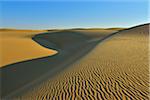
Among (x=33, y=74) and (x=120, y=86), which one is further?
(x=33, y=74)

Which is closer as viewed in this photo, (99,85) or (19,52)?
(99,85)

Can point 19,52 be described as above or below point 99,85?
above

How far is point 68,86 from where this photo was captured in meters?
8.56

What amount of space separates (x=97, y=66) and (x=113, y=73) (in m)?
1.92

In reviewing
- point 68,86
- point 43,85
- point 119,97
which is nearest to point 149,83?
point 119,97

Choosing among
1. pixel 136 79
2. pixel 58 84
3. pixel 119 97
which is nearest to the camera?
pixel 119 97

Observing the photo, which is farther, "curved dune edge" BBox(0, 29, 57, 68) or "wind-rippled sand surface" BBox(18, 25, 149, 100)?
"curved dune edge" BBox(0, 29, 57, 68)

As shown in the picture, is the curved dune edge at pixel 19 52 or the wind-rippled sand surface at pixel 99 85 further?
the curved dune edge at pixel 19 52

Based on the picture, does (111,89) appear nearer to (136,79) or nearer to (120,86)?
(120,86)

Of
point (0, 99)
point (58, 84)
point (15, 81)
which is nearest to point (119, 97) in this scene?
point (58, 84)

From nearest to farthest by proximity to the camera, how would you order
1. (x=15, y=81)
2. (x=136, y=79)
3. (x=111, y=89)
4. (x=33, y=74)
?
(x=111, y=89) < (x=136, y=79) < (x=15, y=81) < (x=33, y=74)

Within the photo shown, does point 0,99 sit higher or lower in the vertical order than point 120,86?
lower

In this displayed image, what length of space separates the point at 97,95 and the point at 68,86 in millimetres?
Answer: 1717

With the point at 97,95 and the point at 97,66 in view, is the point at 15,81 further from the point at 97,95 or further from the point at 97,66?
the point at 97,95
